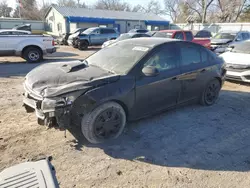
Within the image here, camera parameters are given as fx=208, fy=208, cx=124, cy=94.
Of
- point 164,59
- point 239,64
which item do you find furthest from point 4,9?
point 164,59

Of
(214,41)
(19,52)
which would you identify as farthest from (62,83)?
(214,41)

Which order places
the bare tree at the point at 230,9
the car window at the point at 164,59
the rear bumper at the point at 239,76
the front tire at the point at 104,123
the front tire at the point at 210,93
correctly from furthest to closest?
1. the bare tree at the point at 230,9
2. the rear bumper at the point at 239,76
3. the front tire at the point at 210,93
4. the car window at the point at 164,59
5. the front tire at the point at 104,123

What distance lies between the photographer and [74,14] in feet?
96.5

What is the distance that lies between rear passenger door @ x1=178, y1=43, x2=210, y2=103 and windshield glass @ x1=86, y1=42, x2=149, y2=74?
3.05 ft

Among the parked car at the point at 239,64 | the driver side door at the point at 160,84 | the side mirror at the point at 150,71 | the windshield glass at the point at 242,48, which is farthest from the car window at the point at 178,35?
the side mirror at the point at 150,71

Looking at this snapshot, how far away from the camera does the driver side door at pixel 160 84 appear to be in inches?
137

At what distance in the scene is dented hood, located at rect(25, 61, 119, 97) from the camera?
114 inches

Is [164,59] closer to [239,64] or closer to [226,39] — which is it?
[239,64]

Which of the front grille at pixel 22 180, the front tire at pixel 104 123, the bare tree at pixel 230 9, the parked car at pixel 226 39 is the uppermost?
the bare tree at pixel 230 9

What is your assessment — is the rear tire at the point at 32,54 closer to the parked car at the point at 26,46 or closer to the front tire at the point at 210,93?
the parked car at the point at 26,46

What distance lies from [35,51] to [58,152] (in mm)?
8543

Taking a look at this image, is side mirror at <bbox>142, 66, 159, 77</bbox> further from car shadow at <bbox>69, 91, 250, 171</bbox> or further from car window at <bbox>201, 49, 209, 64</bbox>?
car window at <bbox>201, 49, 209, 64</bbox>

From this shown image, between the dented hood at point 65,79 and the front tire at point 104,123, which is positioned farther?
the front tire at point 104,123

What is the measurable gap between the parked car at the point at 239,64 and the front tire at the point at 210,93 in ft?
7.50
